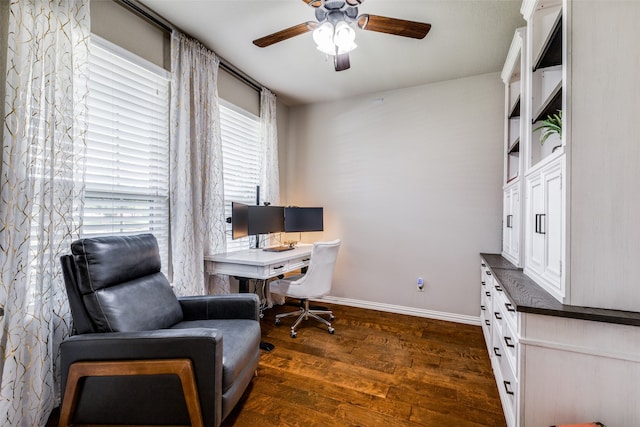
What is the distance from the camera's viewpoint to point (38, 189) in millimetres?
1532

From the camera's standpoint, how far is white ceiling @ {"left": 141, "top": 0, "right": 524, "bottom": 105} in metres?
2.07

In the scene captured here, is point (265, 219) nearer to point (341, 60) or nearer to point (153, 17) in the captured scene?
point (341, 60)

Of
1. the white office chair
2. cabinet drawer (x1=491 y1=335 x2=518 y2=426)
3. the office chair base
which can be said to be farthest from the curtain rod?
cabinet drawer (x1=491 y1=335 x2=518 y2=426)

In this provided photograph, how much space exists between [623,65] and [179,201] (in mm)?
2749

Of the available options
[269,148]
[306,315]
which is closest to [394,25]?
[269,148]

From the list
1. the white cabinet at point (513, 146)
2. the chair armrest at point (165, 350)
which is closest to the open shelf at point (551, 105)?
the white cabinet at point (513, 146)

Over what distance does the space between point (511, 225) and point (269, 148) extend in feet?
8.97

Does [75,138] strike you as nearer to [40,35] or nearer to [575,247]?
[40,35]

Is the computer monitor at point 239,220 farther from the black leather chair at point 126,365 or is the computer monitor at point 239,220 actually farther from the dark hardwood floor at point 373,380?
the black leather chair at point 126,365

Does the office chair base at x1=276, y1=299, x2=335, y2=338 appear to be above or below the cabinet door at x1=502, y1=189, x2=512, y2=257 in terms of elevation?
below

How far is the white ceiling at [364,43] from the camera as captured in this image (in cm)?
207

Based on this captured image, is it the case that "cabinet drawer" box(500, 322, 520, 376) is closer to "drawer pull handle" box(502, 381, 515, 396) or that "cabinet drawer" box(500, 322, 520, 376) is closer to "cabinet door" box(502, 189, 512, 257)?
"drawer pull handle" box(502, 381, 515, 396)

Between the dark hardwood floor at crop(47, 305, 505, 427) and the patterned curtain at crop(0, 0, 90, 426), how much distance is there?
41.8 inches

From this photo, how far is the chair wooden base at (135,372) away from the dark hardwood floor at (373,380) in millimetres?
432
